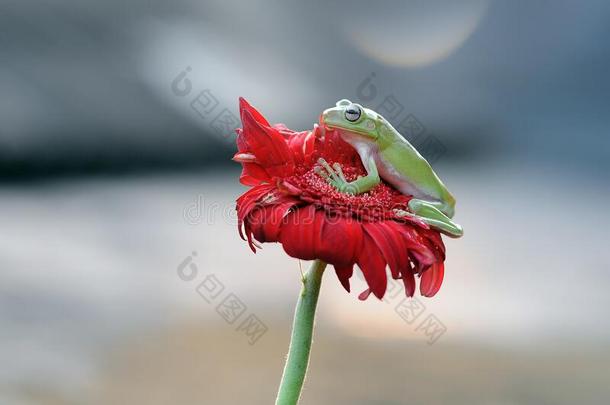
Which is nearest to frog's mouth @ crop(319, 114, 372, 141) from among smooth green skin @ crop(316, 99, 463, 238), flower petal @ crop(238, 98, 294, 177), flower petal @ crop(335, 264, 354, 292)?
smooth green skin @ crop(316, 99, 463, 238)

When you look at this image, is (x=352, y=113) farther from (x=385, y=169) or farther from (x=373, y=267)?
(x=373, y=267)

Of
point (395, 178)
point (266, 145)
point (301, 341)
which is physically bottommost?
point (301, 341)

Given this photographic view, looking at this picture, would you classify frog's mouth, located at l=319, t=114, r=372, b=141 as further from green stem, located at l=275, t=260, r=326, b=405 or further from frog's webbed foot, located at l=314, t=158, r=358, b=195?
green stem, located at l=275, t=260, r=326, b=405

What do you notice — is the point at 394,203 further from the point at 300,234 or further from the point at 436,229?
the point at 300,234

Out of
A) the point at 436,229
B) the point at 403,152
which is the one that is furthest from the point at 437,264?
the point at 403,152

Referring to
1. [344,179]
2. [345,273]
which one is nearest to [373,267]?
[345,273]

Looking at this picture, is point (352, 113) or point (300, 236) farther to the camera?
point (352, 113)

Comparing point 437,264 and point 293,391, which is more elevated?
point 437,264
